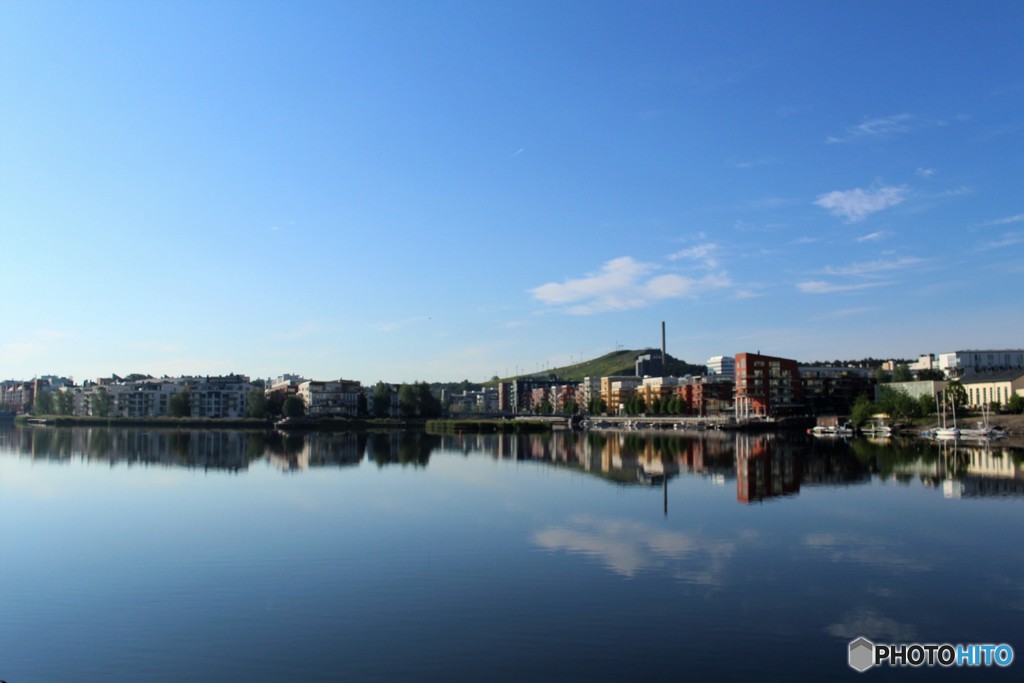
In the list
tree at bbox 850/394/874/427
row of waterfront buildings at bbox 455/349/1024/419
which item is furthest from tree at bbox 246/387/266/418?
tree at bbox 850/394/874/427

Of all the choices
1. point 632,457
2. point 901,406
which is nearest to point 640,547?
point 632,457

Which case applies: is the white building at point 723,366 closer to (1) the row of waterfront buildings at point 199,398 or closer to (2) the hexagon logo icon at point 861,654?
(1) the row of waterfront buildings at point 199,398

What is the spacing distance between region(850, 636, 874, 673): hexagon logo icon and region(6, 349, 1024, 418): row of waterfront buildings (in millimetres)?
87514

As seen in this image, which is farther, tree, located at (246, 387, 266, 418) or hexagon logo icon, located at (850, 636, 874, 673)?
tree, located at (246, 387, 266, 418)

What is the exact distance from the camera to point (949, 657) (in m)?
11.6

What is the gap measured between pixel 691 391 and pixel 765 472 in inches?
3835

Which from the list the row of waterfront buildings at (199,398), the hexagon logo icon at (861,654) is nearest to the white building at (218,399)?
the row of waterfront buildings at (199,398)

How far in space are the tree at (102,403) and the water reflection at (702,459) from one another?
229ft

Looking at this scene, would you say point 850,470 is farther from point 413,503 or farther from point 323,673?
point 323,673

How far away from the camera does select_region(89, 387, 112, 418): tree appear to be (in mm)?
131250

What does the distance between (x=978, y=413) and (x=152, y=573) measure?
93.0 metres

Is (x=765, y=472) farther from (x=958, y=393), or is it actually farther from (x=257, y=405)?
(x=257, y=405)

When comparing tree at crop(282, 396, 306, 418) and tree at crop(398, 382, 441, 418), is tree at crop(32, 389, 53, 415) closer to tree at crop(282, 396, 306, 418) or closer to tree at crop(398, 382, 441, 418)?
tree at crop(282, 396, 306, 418)

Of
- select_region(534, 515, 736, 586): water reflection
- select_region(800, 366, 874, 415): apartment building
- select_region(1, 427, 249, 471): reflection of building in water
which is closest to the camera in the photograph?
select_region(534, 515, 736, 586): water reflection
